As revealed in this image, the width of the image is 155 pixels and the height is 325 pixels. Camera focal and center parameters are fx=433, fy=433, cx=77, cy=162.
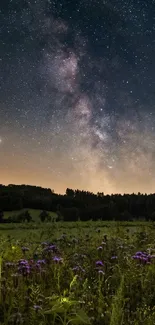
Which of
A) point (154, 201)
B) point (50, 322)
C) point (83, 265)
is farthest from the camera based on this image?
point (154, 201)

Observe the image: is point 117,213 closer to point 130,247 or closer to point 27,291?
point 130,247

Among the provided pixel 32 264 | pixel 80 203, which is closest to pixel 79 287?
pixel 32 264

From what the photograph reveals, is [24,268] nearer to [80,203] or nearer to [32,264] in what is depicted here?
[32,264]

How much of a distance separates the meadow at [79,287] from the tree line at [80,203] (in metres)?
13.0

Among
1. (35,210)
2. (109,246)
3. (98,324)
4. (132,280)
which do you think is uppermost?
(35,210)

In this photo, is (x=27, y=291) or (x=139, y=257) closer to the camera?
(x=27, y=291)

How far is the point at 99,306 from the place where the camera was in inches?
217

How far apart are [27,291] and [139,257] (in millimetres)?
1894

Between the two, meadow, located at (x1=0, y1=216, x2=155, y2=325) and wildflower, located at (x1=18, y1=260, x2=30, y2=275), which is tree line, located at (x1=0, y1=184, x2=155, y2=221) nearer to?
meadow, located at (x1=0, y1=216, x2=155, y2=325)

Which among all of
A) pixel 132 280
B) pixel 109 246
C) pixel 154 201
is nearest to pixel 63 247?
pixel 109 246

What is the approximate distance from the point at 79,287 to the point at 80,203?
57.5 ft

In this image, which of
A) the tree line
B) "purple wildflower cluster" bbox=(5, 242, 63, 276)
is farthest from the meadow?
the tree line

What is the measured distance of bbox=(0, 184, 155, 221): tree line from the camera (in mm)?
22719

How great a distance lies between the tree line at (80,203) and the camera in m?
22.7
